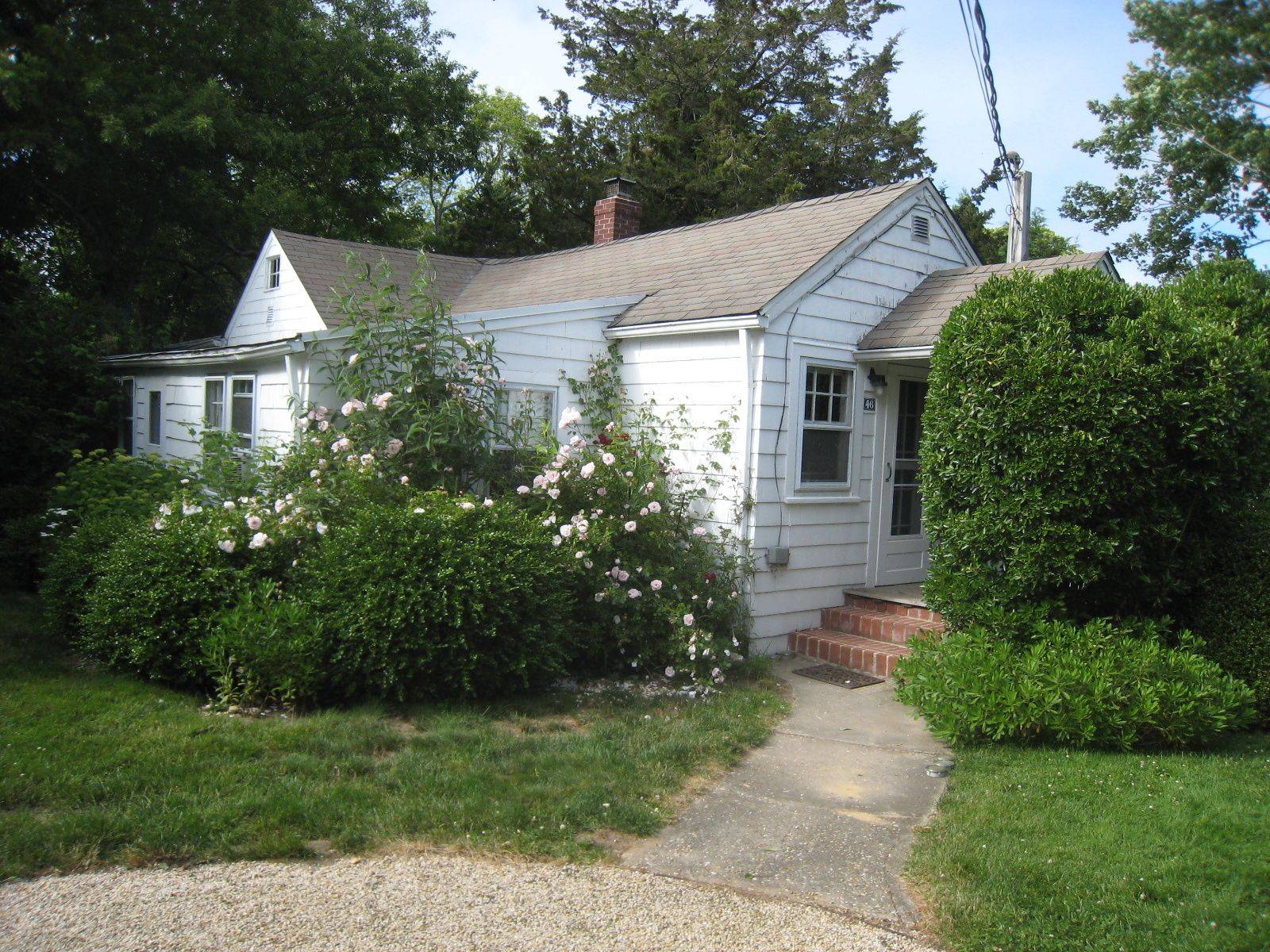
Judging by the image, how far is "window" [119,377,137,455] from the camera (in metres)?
13.3

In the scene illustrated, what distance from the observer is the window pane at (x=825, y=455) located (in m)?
8.82

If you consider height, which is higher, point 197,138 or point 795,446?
point 197,138

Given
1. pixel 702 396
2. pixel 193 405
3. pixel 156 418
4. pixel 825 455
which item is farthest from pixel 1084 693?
pixel 156 418

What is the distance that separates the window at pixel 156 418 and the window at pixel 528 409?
241 inches

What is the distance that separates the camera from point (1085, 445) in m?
6.03

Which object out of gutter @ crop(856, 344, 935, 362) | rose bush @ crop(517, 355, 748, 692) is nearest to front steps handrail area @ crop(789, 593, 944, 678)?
rose bush @ crop(517, 355, 748, 692)

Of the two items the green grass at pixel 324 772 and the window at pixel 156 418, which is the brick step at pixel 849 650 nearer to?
the green grass at pixel 324 772

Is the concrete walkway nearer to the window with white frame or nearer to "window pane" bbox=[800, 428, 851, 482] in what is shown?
"window pane" bbox=[800, 428, 851, 482]

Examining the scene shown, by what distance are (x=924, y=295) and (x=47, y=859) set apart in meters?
8.47

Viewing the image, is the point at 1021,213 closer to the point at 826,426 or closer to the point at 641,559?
the point at 826,426

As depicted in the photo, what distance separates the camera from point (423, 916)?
12.0 ft

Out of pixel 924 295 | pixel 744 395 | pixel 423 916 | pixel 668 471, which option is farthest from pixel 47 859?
pixel 924 295

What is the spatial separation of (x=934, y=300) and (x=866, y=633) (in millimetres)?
3335

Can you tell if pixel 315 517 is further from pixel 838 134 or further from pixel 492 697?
pixel 838 134
